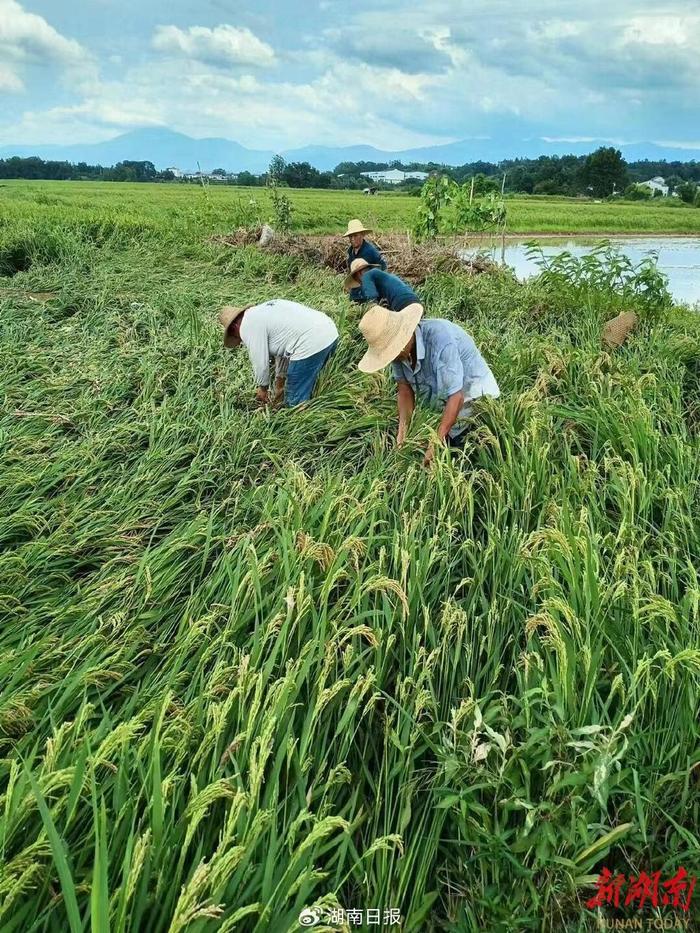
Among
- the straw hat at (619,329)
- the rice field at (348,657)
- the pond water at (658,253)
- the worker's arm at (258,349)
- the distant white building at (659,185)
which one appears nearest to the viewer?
the rice field at (348,657)

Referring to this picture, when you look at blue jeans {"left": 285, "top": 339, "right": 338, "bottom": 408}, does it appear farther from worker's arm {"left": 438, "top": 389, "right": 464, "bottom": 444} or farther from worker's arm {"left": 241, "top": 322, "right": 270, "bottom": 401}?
Result: worker's arm {"left": 438, "top": 389, "right": 464, "bottom": 444}

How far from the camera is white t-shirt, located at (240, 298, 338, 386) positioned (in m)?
4.06

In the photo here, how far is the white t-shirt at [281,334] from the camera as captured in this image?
4062mm

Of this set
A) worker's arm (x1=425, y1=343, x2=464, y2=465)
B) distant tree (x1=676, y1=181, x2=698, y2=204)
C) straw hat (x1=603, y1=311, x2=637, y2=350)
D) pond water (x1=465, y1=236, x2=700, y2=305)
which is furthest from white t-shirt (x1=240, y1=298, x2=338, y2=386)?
distant tree (x1=676, y1=181, x2=698, y2=204)

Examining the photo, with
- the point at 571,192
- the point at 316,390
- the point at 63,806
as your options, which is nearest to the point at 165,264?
the point at 316,390

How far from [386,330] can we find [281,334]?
1.20 meters

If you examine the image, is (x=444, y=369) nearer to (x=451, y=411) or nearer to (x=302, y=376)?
(x=451, y=411)

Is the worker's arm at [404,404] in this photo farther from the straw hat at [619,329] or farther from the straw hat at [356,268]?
Answer: the straw hat at [356,268]

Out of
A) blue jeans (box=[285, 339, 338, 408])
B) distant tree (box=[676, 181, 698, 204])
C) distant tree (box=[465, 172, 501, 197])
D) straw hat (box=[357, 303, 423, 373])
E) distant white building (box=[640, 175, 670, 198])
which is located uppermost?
distant white building (box=[640, 175, 670, 198])

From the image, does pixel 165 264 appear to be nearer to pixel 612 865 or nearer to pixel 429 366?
pixel 429 366

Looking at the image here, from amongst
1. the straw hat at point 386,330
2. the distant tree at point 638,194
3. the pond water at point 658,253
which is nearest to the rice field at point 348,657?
the straw hat at point 386,330

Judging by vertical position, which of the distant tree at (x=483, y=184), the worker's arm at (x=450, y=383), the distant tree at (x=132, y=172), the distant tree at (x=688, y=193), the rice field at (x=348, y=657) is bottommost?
the rice field at (x=348, y=657)

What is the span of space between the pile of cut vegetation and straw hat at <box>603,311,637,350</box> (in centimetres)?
302

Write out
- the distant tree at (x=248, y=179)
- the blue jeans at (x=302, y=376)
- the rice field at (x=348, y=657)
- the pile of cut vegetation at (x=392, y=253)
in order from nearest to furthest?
the rice field at (x=348, y=657)
the blue jeans at (x=302, y=376)
the pile of cut vegetation at (x=392, y=253)
the distant tree at (x=248, y=179)
